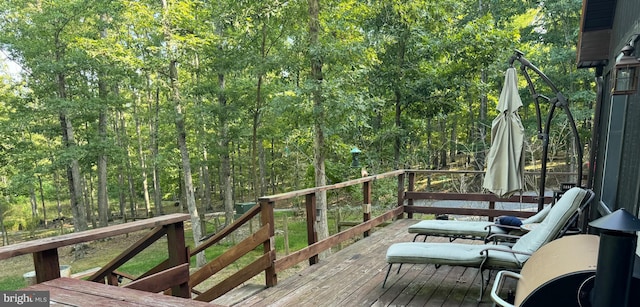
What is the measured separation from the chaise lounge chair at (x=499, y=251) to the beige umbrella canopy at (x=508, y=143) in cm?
81

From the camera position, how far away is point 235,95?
1105 cm

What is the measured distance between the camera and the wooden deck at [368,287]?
9.88ft

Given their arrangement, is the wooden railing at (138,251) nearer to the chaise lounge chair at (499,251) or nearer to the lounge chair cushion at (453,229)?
the chaise lounge chair at (499,251)

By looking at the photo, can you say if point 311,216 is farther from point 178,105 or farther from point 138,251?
point 178,105

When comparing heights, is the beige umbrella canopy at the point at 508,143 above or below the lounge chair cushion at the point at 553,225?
above

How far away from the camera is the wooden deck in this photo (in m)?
3.01

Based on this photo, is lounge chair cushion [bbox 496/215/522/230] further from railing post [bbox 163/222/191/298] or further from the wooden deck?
railing post [bbox 163/222/191/298]

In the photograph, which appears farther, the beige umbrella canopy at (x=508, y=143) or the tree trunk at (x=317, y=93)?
the tree trunk at (x=317, y=93)

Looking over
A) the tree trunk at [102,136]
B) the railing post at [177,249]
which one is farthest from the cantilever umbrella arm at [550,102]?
the tree trunk at [102,136]

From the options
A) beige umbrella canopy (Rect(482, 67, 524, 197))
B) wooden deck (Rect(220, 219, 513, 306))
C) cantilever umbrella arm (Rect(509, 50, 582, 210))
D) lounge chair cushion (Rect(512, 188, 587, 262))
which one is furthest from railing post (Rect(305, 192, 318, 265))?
cantilever umbrella arm (Rect(509, 50, 582, 210))

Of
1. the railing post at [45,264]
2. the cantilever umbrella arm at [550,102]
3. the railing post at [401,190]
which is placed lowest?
the railing post at [401,190]

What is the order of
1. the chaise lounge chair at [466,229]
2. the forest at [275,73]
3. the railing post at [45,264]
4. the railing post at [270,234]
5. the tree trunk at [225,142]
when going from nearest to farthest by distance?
the railing post at [45,264]
the railing post at [270,234]
the chaise lounge chair at [466,229]
the forest at [275,73]
the tree trunk at [225,142]

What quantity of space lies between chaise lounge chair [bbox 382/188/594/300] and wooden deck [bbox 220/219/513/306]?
1.07 feet

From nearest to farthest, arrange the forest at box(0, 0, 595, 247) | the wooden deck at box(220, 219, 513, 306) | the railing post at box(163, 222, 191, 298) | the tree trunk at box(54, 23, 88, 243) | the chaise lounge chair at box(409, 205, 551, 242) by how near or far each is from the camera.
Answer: the railing post at box(163, 222, 191, 298)
the wooden deck at box(220, 219, 513, 306)
the chaise lounge chair at box(409, 205, 551, 242)
the forest at box(0, 0, 595, 247)
the tree trunk at box(54, 23, 88, 243)
